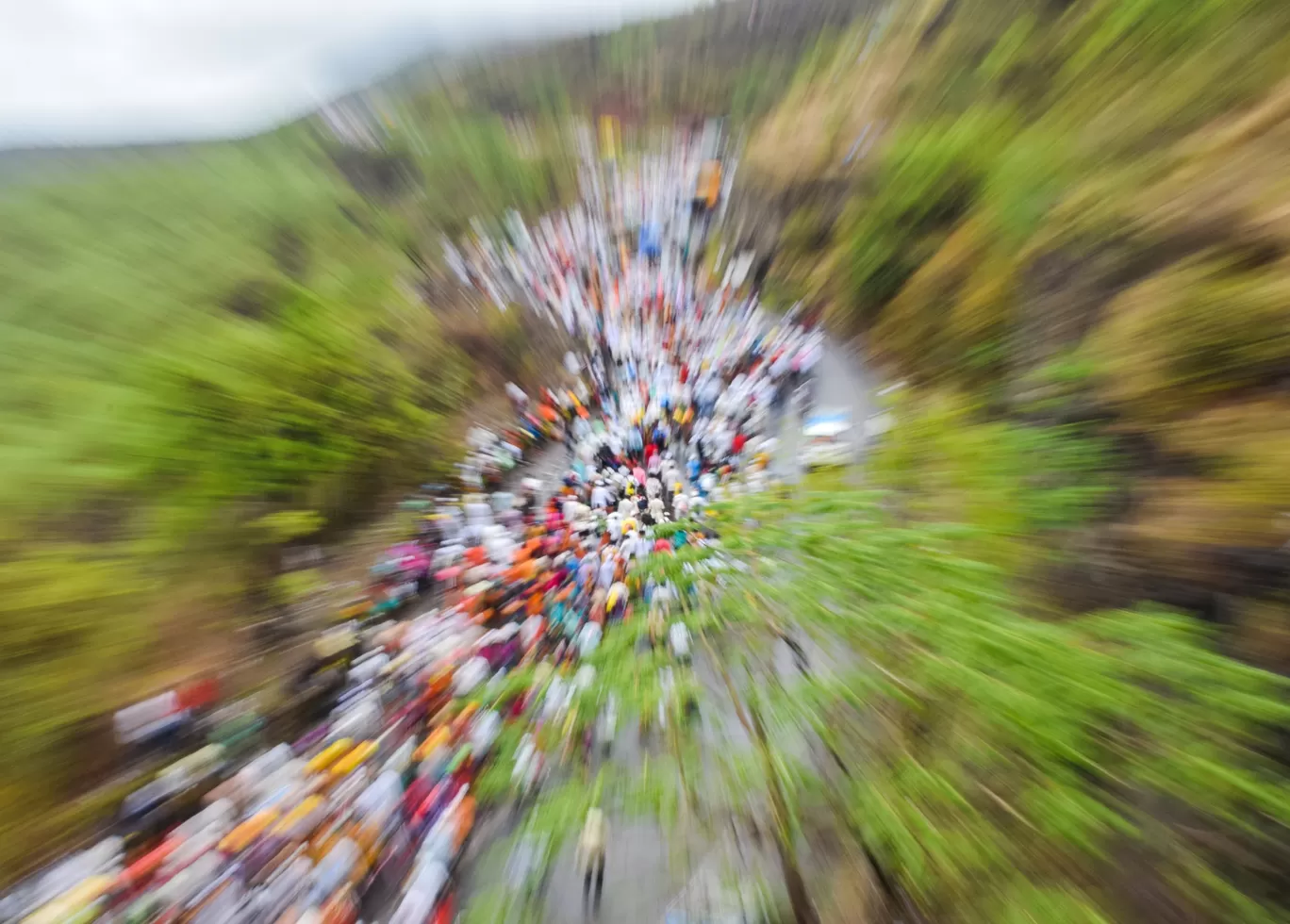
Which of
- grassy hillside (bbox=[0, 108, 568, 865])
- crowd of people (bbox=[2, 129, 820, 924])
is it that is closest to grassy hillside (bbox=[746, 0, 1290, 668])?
crowd of people (bbox=[2, 129, 820, 924])

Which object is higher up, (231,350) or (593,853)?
(231,350)

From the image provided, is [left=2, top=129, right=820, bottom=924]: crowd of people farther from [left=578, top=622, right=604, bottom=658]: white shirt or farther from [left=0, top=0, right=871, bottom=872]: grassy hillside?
[left=0, top=0, right=871, bottom=872]: grassy hillside

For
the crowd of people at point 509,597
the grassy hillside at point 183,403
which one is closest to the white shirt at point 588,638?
the crowd of people at point 509,597

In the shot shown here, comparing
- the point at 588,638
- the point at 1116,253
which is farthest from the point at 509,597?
the point at 1116,253

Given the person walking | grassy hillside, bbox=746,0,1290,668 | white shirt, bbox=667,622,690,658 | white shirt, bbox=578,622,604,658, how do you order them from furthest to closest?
1. white shirt, bbox=578,622,604,658
2. white shirt, bbox=667,622,690,658
3. the person walking
4. grassy hillside, bbox=746,0,1290,668

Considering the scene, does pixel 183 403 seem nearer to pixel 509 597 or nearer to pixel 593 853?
pixel 509 597

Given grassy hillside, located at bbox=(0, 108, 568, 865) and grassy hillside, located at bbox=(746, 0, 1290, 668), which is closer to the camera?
grassy hillside, located at bbox=(746, 0, 1290, 668)

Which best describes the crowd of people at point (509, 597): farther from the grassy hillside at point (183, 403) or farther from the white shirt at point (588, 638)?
the grassy hillside at point (183, 403)

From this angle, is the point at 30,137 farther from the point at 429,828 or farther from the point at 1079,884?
the point at 1079,884
